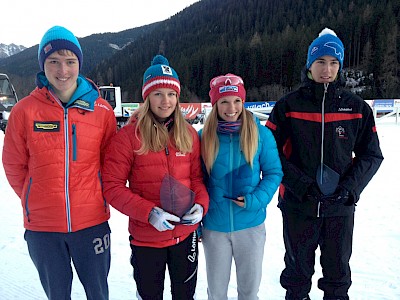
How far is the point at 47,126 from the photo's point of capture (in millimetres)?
1780

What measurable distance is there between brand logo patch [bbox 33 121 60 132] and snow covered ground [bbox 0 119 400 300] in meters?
1.59

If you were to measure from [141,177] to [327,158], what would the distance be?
131cm

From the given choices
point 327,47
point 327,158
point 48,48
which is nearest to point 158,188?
point 48,48

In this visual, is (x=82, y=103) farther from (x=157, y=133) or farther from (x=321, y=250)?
(x=321, y=250)

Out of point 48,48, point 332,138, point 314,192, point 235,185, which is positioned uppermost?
point 48,48

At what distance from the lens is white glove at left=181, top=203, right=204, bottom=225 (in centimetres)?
183

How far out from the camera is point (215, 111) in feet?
7.13

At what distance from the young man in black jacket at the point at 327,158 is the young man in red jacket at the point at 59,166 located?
1343 millimetres

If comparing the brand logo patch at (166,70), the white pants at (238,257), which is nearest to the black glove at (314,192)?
the white pants at (238,257)

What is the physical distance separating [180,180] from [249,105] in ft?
59.8

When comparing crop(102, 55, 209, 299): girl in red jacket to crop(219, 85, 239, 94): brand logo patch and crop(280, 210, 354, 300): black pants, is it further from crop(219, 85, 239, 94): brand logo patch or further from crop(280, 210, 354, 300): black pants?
crop(280, 210, 354, 300): black pants

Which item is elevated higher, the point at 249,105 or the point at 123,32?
the point at 123,32

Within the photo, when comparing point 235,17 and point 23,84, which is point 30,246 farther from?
point 235,17

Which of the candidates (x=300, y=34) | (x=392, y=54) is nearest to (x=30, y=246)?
(x=392, y=54)
